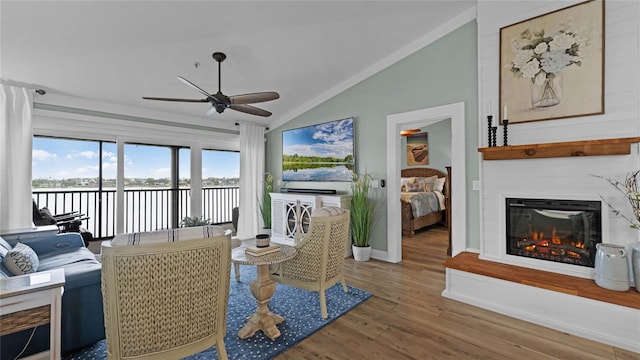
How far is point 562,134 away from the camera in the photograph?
258 centimetres

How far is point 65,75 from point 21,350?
3.04 meters

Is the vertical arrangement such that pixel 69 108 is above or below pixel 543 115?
above

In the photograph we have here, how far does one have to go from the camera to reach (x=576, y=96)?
8.26ft

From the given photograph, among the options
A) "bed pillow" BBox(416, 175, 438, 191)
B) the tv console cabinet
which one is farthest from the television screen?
"bed pillow" BBox(416, 175, 438, 191)

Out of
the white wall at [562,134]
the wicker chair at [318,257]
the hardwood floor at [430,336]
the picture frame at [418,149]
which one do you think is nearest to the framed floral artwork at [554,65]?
the white wall at [562,134]

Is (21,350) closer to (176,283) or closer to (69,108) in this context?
(176,283)

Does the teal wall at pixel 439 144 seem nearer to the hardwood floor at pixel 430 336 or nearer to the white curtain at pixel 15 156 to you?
the hardwood floor at pixel 430 336

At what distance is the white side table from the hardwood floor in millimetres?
1323

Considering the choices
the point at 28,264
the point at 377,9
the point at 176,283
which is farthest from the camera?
the point at 377,9

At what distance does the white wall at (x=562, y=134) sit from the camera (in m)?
2.31

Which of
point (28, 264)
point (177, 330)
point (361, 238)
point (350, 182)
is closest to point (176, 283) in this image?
point (177, 330)

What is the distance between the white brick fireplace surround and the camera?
2180mm

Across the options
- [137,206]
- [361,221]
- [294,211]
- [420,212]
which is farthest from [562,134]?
[137,206]

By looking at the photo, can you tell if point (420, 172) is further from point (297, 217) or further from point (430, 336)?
point (430, 336)
